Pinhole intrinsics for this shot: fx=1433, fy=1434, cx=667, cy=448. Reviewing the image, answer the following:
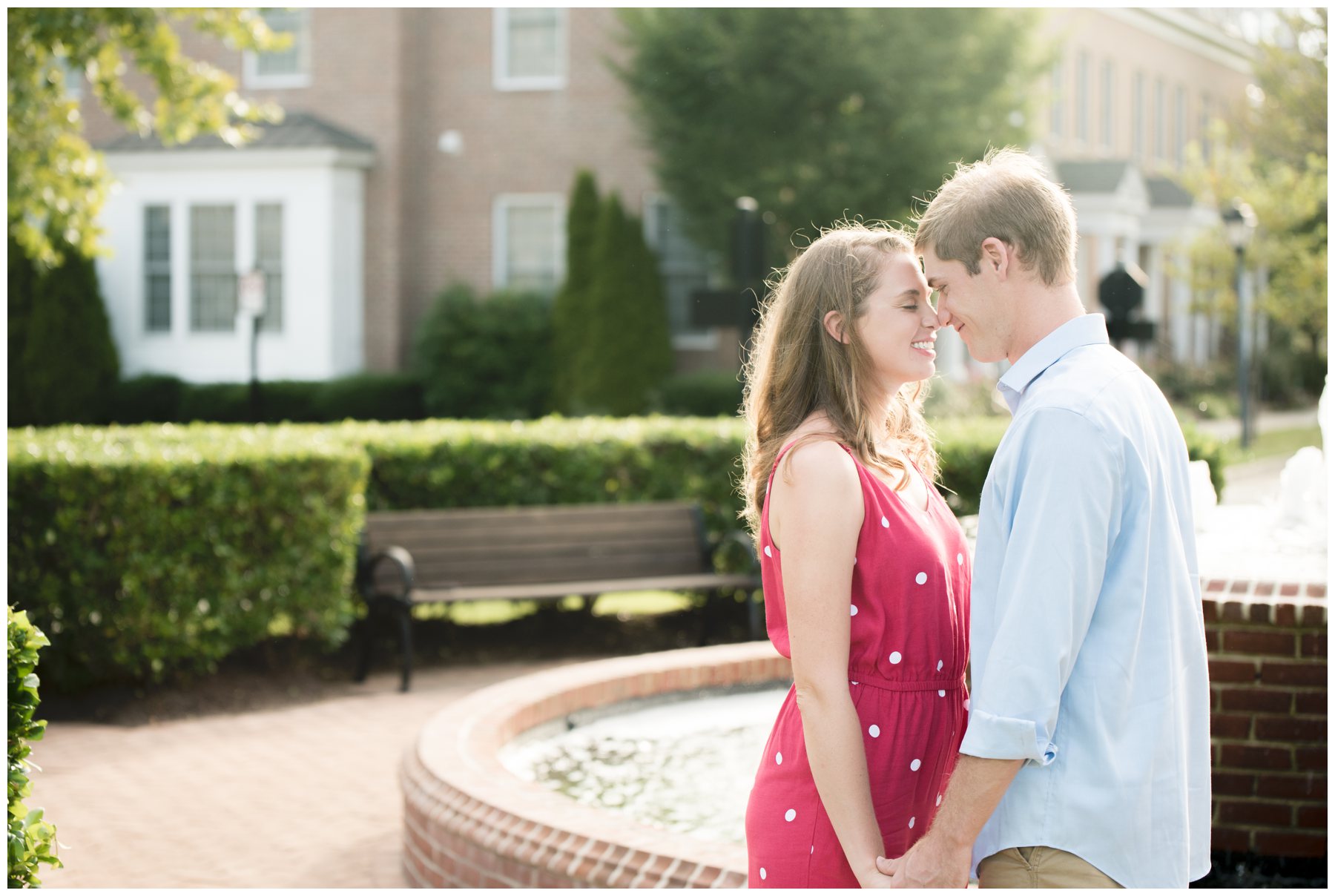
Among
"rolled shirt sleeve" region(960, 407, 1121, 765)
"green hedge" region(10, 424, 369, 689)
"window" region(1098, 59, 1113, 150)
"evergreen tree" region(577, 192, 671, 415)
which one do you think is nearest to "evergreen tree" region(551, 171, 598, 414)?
"evergreen tree" region(577, 192, 671, 415)

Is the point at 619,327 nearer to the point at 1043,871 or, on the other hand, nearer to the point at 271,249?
the point at 271,249

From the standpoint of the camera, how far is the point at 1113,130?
32.5 metres

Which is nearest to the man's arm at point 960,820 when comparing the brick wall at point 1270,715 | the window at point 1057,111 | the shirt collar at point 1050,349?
the shirt collar at point 1050,349

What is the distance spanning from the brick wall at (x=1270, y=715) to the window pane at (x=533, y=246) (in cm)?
1989

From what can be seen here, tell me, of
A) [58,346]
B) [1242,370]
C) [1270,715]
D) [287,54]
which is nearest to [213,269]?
[58,346]

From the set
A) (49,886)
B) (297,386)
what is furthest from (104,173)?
(297,386)

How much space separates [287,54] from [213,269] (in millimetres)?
3873

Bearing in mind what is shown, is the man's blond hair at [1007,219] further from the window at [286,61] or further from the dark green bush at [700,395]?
the window at [286,61]

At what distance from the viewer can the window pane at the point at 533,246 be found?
23531 mm

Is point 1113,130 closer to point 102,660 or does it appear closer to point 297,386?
point 297,386

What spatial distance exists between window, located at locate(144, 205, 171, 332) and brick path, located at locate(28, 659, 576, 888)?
17.5 meters

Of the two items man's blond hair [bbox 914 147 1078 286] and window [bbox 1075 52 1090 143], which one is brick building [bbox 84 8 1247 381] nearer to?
window [bbox 1075 52 1090 143]

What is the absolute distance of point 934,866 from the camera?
2.05 meters

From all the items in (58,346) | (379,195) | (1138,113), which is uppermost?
(1138,113)
